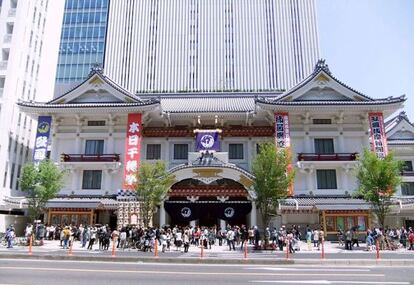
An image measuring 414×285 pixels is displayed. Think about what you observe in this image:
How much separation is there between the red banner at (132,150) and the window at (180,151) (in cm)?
451

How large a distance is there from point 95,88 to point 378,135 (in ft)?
96.2

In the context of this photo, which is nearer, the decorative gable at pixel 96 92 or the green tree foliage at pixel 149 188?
the green tree foliage at pixel 149 188

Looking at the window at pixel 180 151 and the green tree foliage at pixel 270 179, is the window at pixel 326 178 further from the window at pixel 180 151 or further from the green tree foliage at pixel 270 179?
the window at pixel 180 151

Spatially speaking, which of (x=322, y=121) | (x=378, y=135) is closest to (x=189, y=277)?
(x=322, y=121)

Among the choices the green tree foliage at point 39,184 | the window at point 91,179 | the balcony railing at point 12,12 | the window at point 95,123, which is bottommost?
the green tree foliage at point 39,184

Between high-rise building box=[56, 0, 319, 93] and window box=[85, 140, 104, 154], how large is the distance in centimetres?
4247

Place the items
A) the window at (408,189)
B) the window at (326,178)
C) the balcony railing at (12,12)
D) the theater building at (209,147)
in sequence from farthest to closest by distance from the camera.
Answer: the balcony railing at (12,12)
the window at (408,189)
the window at (326,178)
the theater building at (209,147)

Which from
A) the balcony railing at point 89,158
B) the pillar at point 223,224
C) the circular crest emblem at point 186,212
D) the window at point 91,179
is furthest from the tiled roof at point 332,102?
the window at point 91,179

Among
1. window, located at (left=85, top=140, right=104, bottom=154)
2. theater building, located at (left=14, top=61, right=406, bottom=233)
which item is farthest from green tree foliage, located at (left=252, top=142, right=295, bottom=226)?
window, located at (left=85, top=140, right=104, bottom=154)

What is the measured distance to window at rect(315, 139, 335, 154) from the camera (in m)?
35.0

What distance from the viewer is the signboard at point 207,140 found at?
3447cm

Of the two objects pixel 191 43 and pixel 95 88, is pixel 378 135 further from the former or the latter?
pixel 191 43

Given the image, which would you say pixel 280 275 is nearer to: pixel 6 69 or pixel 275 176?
pixel 275 176

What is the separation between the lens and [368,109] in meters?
33.9
